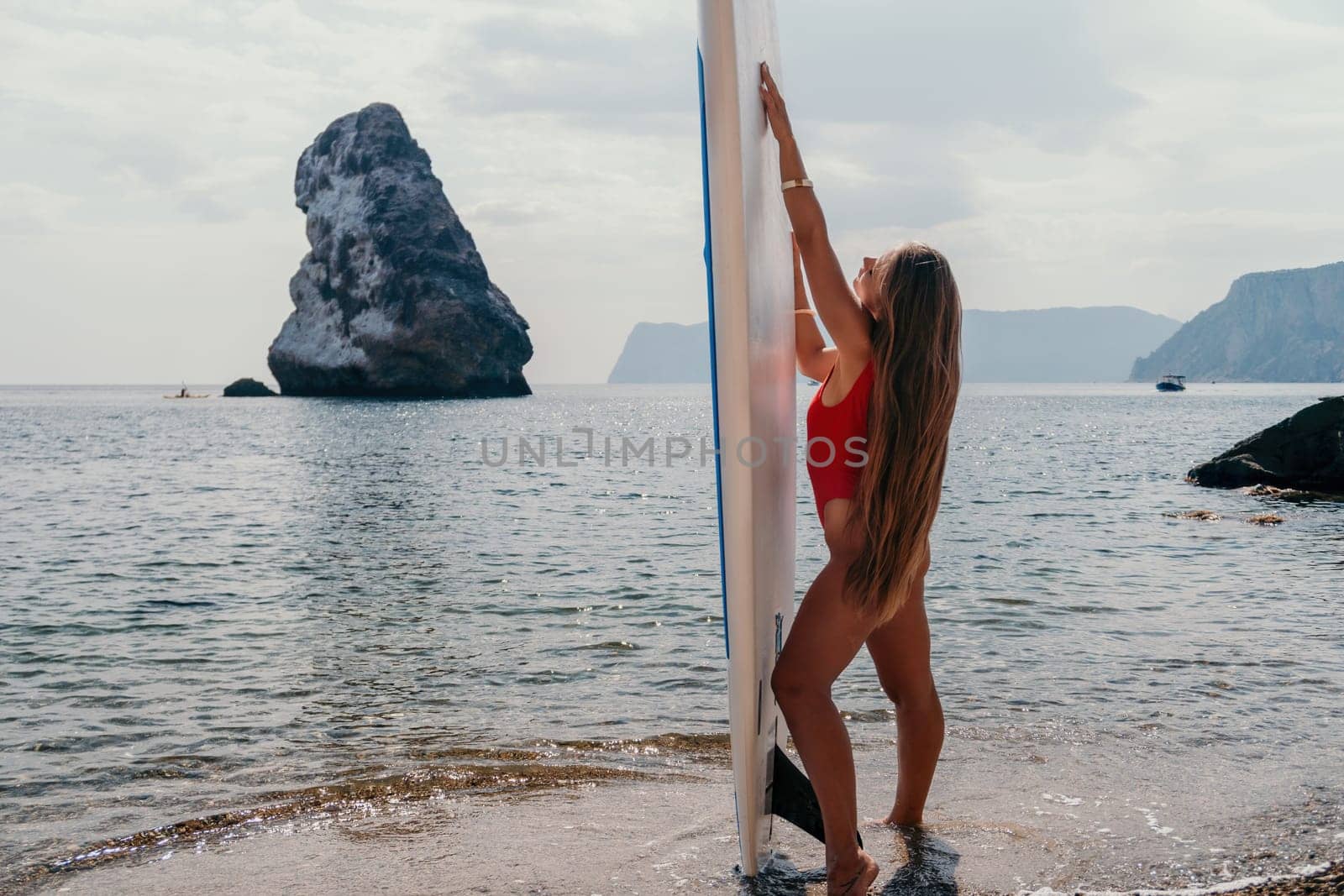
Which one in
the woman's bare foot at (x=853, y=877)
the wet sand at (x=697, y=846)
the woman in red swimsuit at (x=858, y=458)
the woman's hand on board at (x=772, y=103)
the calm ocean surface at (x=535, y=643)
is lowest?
the calm ocean surface at (x=535, y=643)

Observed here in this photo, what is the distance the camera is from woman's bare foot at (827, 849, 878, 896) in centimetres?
282

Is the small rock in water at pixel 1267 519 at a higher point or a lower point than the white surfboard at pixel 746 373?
lower

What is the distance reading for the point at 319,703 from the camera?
18.7ft

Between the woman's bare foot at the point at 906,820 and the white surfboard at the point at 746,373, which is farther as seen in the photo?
the woman's bare foot at the point at 906,820

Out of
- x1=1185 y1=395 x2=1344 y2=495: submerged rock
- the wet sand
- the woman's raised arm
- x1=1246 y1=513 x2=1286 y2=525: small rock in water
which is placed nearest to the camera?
the woman's raised arm

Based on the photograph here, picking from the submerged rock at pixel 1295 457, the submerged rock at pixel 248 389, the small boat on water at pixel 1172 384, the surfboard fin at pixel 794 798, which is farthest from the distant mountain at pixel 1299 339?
the surfboard fin at pixel 794 798

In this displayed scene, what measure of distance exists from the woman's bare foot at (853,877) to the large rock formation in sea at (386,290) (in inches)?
3101

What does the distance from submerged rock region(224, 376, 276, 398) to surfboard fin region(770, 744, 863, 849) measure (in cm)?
9694

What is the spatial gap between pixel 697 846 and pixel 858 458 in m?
1.56

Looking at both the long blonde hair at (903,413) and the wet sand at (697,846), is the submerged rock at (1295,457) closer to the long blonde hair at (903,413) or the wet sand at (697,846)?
the wet sand at (697,846)

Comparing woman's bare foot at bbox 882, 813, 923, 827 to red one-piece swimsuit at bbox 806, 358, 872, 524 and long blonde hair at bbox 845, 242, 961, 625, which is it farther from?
red one-piece swimsuit at bbox 806, 358, 872, 524

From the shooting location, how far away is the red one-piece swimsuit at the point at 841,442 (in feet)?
9.03

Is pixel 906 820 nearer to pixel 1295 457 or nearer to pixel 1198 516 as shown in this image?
pixel 1198 516

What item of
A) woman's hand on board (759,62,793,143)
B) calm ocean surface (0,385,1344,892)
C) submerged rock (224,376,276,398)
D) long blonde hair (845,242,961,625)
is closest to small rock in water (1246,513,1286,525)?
calm ocean surface (0,385,1344,892)
